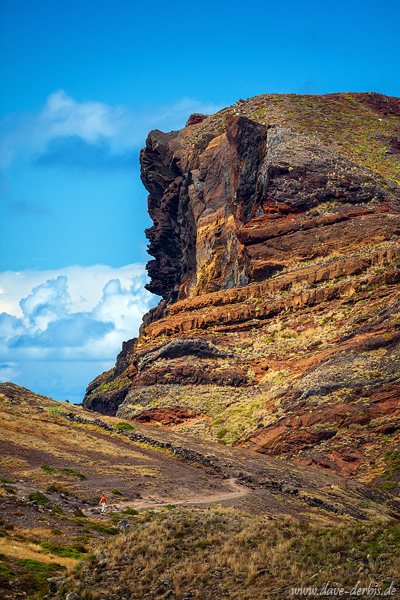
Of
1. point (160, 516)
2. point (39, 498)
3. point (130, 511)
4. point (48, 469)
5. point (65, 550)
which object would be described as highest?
point (48, 469)

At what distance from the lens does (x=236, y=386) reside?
197 ft

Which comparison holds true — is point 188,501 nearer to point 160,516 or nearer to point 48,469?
point 160,516

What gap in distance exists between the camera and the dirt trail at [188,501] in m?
27.9

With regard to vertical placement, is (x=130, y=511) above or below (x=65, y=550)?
above

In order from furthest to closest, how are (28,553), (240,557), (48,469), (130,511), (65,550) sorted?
1. (48,469)
2. (130,511)
3. (65,550)
4. (28,553)
5. (240,557)

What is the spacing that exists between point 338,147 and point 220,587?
9677cm

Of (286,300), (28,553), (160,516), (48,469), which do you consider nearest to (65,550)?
(28,553)

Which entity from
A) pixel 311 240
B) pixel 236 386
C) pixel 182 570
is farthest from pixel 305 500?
pixel 311 240

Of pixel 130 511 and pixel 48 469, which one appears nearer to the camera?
pixel 130 511

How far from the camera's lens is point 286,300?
6588cm

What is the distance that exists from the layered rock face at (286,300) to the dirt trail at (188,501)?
1175 centimetres

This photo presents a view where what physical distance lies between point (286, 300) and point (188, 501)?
1529 inches

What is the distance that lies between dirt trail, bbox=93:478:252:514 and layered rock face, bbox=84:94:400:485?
11748 mm

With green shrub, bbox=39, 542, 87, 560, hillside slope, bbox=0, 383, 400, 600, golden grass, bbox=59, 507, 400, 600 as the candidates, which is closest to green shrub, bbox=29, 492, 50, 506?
hillside slope, bbox=0, 383, 400, 600
